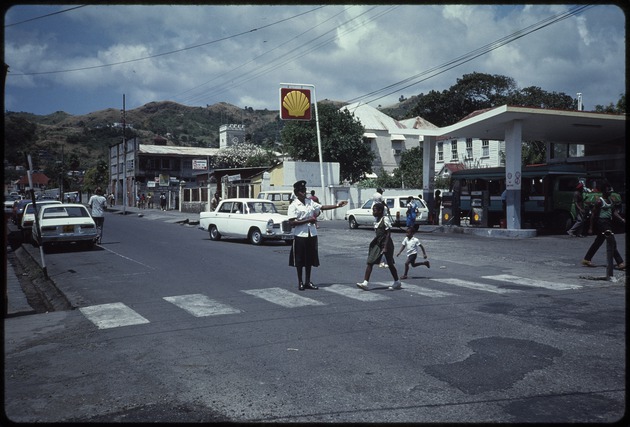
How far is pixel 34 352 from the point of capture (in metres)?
7.05

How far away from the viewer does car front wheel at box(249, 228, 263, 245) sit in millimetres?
20609

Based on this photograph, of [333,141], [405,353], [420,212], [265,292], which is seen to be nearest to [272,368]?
[405,353]

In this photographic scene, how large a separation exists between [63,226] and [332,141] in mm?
35077

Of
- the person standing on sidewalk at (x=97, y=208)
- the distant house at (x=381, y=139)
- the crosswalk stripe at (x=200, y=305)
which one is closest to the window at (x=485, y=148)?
the distant house at (x=381, y=139)

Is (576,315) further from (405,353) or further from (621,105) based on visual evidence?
(621,105)

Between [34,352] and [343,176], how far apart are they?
47503 millimetres

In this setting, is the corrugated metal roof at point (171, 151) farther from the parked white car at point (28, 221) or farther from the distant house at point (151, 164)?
the parked white car at point (28, 221)

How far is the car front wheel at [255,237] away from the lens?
67.6 ft

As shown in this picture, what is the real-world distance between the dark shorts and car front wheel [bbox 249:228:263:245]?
9.78 meters

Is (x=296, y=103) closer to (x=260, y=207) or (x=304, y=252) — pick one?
(x=260, y=207)

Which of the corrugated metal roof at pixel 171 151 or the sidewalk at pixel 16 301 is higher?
the corrugated metal roof at pixel 171 151

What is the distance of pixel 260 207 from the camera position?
21672 mm

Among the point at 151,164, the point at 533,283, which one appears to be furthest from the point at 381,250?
the point at 151,164

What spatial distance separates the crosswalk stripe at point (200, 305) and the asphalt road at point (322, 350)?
3cm
